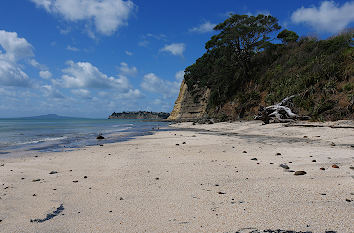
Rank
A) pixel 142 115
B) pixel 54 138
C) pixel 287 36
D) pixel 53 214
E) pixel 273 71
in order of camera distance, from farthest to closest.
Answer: pixel 142 115, pixel 287 36, pixel 273 71, pixel 54 138, pixel 53 214

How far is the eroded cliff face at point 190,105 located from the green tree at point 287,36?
20597mm

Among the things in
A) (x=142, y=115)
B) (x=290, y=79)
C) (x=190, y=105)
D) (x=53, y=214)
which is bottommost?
(x=53, y=214)

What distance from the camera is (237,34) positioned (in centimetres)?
2877

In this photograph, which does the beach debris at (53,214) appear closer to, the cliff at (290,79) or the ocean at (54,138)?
the ocean at (54,138)

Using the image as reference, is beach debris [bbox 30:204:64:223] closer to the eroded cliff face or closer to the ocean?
the ocean

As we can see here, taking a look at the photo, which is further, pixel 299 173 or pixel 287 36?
pixel 287 36

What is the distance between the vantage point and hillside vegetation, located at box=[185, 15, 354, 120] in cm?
1559

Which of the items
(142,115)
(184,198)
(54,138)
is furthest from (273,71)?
(142,115)

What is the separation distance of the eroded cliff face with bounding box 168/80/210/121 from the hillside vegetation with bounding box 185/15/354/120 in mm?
12539

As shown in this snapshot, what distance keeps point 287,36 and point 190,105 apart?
29757 mm

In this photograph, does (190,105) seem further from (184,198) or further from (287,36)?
(184,198)

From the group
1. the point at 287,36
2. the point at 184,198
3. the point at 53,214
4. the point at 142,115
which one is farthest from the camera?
the point at 142,115

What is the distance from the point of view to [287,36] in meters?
34.4

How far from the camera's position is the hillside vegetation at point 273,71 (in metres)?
15.6
